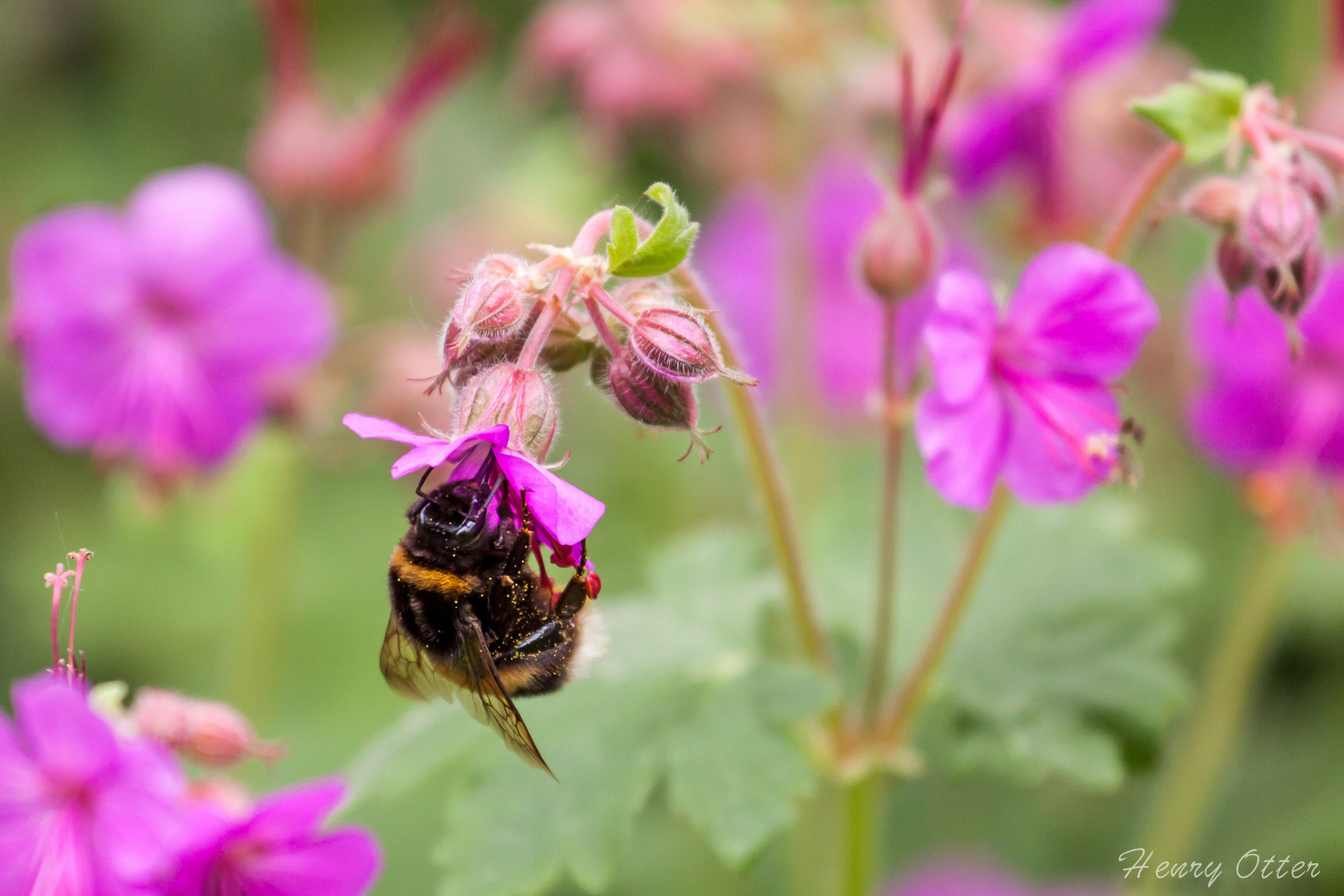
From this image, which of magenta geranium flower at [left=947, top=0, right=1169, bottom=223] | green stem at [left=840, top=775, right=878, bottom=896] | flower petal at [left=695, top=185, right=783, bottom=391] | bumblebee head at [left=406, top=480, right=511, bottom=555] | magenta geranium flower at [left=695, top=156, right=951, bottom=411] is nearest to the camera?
bumblebee head at [left=406, top=480, right=511, bottom=555]

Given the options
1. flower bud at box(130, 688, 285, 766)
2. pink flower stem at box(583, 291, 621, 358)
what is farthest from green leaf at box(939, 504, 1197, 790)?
flower bud at box(130, 688, 285, 766)

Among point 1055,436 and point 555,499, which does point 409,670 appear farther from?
point 1055,436

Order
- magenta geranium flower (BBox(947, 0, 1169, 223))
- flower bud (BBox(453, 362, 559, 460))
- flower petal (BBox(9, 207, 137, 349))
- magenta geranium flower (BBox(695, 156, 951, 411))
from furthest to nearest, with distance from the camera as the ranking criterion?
magenta geranium flower (BBox(695, 156, 951, 411)), flower petal (BBox(9, 207, 137, 349)), magenta geranium flower (BBox(947, 0, 1169, 223)), flower bud (BBox(453, 362, 559, 460))

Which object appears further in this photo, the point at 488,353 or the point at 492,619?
the point at 492,619

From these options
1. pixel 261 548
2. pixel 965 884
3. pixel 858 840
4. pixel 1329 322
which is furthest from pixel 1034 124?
pixel 261 548

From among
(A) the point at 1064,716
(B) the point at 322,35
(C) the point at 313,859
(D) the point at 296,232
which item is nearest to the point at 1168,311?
(A) the point at 1064,716

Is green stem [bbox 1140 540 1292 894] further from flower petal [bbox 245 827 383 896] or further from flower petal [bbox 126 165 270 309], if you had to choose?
flower petal [bbox 126 165 270 309]

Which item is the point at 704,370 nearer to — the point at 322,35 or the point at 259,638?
the point at 259,638
